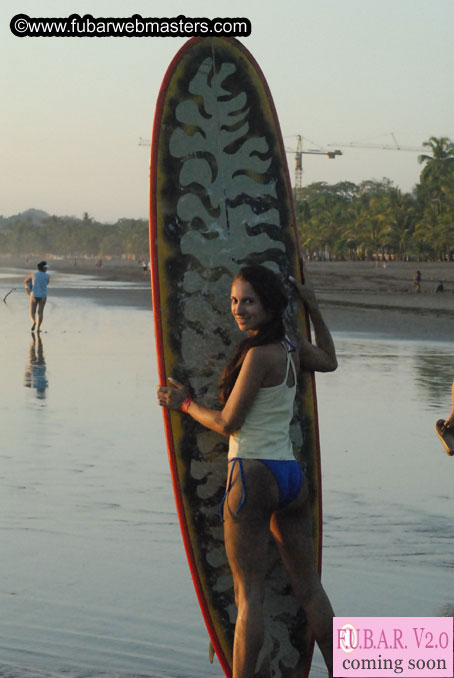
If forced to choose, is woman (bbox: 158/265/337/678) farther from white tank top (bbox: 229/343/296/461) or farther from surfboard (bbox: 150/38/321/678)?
surfboard (bbox: 150/38/321/678)

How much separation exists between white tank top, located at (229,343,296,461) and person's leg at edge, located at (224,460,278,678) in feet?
0.15

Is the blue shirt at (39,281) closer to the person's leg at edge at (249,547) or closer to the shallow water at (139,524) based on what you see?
the shallow water at (139,524)

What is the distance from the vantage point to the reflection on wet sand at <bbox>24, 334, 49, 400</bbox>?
42.5 feet

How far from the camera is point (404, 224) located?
93.1 metres

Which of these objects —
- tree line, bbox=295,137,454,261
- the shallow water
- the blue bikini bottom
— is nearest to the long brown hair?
the blue bikini bottom

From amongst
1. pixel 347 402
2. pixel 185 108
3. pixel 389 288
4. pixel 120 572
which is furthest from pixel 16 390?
pixel 389 288

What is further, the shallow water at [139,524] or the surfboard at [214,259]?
the shallow water at [139,524]

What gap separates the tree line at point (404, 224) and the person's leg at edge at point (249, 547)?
256ft

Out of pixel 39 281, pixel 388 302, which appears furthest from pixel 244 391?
pixel 388 302

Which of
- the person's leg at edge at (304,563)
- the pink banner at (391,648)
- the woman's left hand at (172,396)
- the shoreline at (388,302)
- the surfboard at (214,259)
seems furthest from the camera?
the shoreline at (388,302)

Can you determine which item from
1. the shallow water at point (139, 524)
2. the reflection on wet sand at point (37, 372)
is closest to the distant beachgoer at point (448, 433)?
the shallow water at point (139, 524)

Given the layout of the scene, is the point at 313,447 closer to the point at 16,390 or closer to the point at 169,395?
the point at 169,395

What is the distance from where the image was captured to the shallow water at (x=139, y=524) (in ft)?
15.1

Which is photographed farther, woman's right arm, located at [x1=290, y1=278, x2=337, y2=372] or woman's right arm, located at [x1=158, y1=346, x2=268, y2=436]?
woman's right arm, located at [x1=290, y1=278, x2=337, y2=372]
